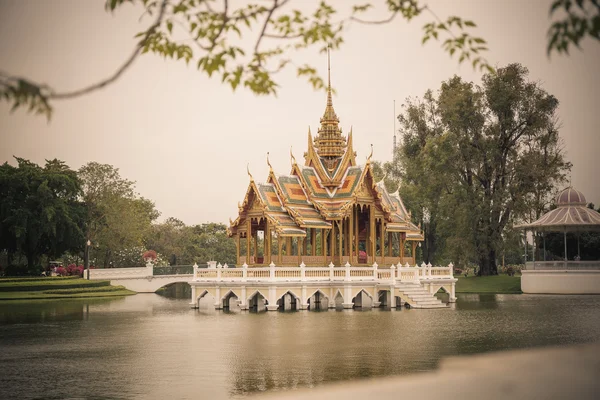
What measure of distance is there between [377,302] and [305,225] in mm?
4775

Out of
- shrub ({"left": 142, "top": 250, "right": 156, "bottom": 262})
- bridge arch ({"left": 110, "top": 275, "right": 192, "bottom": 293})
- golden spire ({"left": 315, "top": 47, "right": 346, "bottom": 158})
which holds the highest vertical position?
golden spire ({"left": 315, "top": 47, "right": 346, "bottom": 158})

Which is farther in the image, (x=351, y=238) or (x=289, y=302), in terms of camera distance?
(x=289, y=302)

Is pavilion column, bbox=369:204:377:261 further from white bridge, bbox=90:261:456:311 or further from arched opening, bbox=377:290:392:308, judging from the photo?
arched opening, bbox=377:290:392:308

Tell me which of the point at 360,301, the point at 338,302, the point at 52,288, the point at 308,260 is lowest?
the point at 338,302

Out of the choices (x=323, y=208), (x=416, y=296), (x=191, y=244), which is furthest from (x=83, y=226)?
(x=416, y=296)

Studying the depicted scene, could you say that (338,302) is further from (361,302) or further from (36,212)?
(36,212)

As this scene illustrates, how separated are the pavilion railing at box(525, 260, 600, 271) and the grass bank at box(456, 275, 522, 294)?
222 cm

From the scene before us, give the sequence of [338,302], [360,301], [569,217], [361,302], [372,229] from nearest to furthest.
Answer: [361,302] → [360,301] → [372,229] → [338,302] → [569,217]

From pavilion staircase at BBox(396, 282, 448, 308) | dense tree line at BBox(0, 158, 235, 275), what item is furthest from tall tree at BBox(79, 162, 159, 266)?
pavilion staircase at BBox(396, 282, 448, 308)

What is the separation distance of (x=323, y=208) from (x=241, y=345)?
58.6 feet

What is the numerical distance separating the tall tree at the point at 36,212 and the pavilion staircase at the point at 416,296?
1120 inches

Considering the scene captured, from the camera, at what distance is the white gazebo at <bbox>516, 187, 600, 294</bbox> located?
46188 mm

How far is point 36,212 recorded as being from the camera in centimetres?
5575

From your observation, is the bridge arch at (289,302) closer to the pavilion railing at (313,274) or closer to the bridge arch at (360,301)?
the pavilion railing at (313,274)
